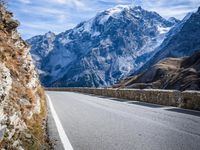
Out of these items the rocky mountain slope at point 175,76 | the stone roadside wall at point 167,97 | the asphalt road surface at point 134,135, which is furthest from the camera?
the rocky mountain slope at point 175,76

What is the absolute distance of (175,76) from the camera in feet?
260

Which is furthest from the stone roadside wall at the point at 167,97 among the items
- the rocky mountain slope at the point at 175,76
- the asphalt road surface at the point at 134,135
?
the rocky mountain slope at the point at 175,76

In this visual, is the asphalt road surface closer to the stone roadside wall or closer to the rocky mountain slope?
the stone roadside wall

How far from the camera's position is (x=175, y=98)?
23812mm

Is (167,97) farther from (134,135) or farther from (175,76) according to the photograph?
(175,76)

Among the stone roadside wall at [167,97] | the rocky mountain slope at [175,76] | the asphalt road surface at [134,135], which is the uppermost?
the rocky mountain slope at [175,76]

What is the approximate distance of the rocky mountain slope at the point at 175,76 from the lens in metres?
68.3

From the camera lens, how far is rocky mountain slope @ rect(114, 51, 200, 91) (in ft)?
224

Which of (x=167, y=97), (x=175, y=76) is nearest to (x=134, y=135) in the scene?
(x=167, y=97)

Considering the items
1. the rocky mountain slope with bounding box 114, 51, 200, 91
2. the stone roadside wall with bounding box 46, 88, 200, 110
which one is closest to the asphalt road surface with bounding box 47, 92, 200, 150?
the stone roadside wall with bounding box 46, 88, 200, 110

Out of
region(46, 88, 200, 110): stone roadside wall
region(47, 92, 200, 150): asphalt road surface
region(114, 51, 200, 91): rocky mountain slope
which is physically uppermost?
region(114, 51, 200, 91): rocky mountain slope

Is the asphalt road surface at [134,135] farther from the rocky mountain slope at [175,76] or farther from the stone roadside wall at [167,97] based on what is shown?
the rocky mountain slope at [175,76]

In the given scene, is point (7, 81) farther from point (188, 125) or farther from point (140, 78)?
point (140, 78)


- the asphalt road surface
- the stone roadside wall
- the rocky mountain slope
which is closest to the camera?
the asphalt road surface
